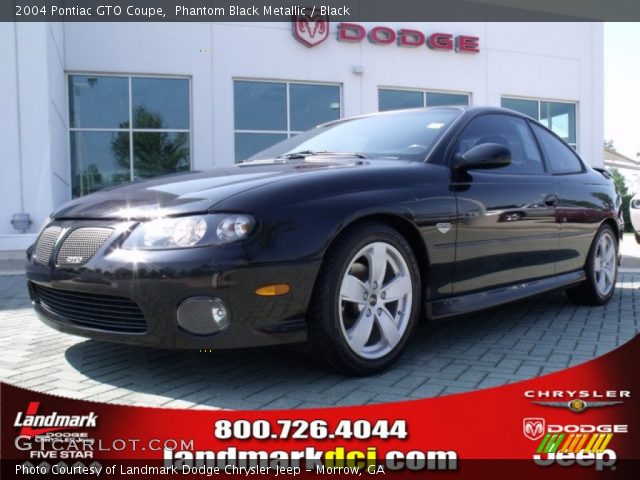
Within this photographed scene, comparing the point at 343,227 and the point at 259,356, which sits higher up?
the point at 343,227

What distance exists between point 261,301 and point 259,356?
882 mm

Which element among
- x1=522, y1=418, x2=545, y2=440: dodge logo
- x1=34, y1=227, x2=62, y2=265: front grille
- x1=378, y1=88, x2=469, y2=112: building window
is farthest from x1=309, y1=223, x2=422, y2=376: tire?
x1=378, y1=88, x2=469, y2=112: building window

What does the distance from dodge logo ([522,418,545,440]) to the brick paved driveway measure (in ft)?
2.08

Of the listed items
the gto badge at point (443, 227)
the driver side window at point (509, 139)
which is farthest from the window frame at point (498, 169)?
the gto badge at point (443, 227)

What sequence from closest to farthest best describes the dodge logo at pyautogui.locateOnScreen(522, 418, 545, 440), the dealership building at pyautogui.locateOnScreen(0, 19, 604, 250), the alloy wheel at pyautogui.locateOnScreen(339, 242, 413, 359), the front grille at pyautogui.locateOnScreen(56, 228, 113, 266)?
the dodge logo at pyautogui.locateOnScreen(522, 418, 545, 440)
the front grille at pyautogui.locateOnScreen(56, 228, 113, 266)
the alloy wheel at pyautogui.locateOnScreen(339, 242, 413, 359)
the dealership building at pyautogui.locateOnScreen(0, 19, 604, 250)

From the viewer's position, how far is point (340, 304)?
2961 mm

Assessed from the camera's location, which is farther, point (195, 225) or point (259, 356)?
point (259, 356)

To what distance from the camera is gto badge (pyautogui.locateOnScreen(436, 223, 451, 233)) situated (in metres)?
3.45

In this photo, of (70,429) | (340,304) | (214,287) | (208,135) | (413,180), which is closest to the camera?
(70,429)

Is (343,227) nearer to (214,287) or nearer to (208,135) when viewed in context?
(214,287)

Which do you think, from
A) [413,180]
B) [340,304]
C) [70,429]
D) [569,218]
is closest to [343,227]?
[340,304]

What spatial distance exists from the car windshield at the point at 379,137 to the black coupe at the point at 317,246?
0.01 m

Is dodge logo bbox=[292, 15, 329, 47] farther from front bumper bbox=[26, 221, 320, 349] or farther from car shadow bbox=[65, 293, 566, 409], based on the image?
front bumper bbox=[26, 221, 320, 349]

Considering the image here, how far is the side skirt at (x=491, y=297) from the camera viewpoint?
3.49 meters
